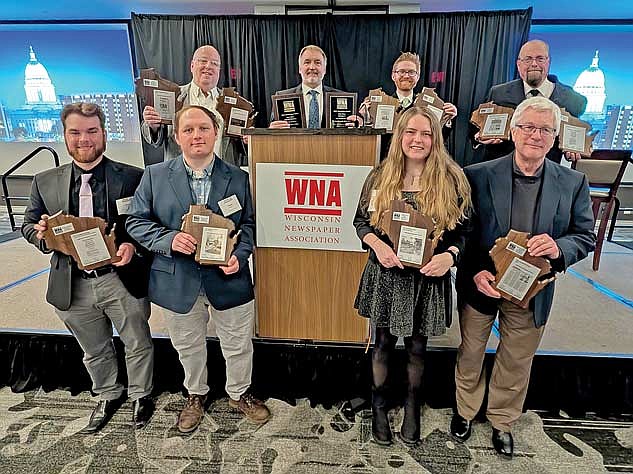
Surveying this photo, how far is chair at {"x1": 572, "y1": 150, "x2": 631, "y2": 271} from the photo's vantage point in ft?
11.2

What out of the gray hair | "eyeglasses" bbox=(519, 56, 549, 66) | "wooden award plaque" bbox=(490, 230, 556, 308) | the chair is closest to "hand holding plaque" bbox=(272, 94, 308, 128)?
the gray hair

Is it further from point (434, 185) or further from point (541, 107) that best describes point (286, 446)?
point (541, 107)

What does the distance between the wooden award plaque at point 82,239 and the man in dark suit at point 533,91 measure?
2.10 metres

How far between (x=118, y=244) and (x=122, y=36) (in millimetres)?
5383

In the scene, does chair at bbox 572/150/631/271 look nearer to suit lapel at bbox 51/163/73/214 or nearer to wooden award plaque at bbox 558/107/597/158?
wooden award plaque at bbox 558/107/597/158

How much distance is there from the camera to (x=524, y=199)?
156cm

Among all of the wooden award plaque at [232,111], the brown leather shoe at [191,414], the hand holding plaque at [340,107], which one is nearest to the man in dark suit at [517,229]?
the hand holding plaque at [340,107]

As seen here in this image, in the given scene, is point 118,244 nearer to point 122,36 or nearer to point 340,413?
point 340,413

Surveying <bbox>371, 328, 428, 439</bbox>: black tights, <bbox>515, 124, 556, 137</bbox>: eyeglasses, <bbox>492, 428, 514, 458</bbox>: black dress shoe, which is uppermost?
<bbox>515, 124, 556, 137</bbox>: eyeglasses

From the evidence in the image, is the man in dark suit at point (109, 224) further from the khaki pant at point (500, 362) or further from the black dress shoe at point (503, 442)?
the black dress shoe at point (503, 442)

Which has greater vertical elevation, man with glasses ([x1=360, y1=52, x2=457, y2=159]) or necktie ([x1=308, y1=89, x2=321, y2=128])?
man with glasses ([x1=360, y1=52, x2=457, y2=159])

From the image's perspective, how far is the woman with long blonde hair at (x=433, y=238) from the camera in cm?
151

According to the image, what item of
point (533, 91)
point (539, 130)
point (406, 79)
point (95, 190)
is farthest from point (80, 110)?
point (533, 91)

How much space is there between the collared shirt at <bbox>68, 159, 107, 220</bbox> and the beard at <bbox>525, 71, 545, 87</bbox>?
2.42 meters
